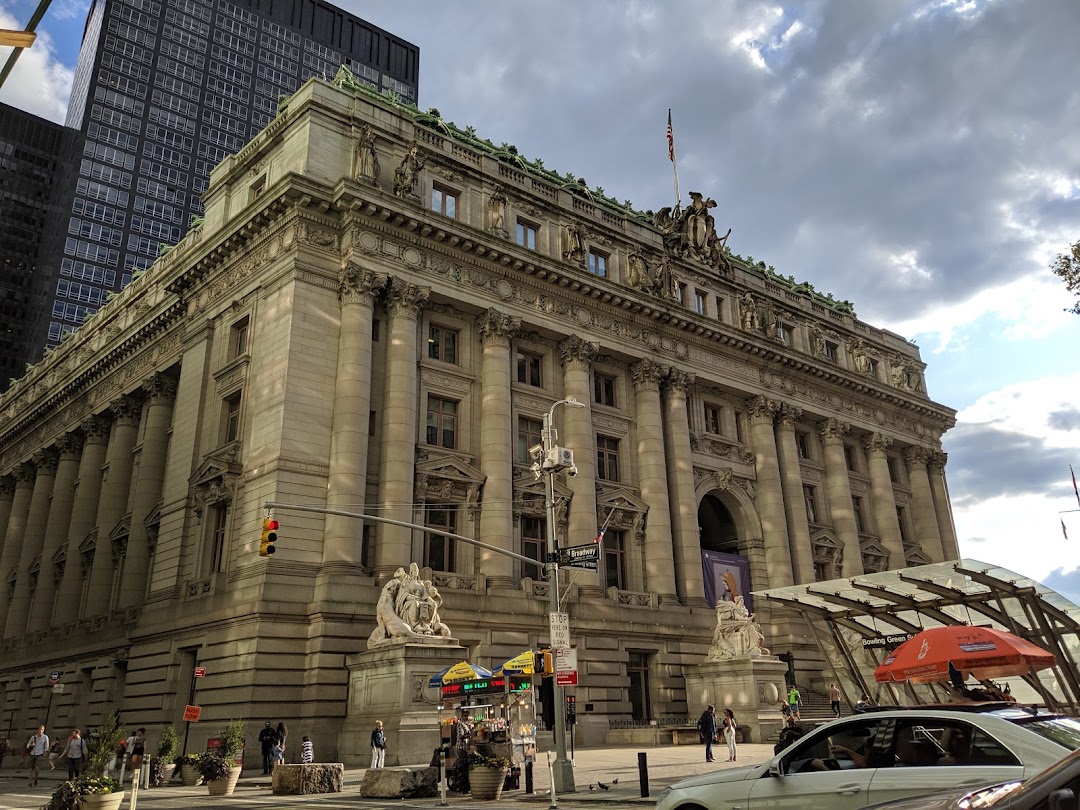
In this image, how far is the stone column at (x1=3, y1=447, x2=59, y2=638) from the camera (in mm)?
52656

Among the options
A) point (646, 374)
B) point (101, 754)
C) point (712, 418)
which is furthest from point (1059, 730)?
point (712, 418)

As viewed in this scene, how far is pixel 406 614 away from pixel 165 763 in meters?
8.52

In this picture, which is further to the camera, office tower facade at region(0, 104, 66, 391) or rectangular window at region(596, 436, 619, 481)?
office tower facade at region(0, 104, 66, 391)

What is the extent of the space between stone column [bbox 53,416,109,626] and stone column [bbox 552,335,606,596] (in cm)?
A: 2749

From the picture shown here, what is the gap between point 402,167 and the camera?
130 ft

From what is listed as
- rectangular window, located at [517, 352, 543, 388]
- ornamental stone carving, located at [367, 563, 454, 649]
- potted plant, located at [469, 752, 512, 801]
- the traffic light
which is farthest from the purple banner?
the traffic light

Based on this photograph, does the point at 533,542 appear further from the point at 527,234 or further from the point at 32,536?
the point at 32,536

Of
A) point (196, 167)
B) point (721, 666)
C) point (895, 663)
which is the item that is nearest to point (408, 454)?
point (721, 666)

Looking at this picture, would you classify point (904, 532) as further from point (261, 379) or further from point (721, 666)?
point (261, 379)

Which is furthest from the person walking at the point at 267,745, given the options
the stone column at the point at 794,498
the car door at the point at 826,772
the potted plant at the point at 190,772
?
the stone column at the point at 794,498

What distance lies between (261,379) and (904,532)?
44.9m

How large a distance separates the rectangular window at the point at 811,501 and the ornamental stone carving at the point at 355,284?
3009 centimetres

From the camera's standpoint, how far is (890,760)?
28.8ft

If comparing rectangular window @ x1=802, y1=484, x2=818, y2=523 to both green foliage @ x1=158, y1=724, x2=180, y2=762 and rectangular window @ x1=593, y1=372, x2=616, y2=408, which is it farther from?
green foliage @ x1=158, y1=724, x2=180, y2=762
